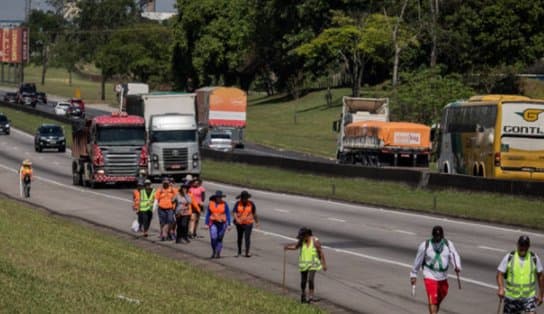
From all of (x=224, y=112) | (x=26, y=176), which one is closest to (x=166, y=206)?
(x=26, y=176)

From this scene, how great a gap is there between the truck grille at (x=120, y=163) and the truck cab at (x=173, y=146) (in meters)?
3.05

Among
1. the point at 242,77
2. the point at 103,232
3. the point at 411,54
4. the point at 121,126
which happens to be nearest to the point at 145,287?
the point at 103,232

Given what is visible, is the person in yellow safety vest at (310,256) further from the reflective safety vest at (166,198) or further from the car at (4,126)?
the car at (4,126)

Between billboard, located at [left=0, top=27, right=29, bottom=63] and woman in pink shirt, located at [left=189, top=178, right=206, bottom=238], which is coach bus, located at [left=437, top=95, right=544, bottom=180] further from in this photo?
billboard, located at [left=0, top=27, right=29, bottom=63]

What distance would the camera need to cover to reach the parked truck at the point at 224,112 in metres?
82.2

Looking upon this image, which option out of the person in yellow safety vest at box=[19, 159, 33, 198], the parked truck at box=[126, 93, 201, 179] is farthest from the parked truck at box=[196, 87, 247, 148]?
the person in yellow safety vest at box=[19, 159, 33, 198]

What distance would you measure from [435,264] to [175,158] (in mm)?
37220

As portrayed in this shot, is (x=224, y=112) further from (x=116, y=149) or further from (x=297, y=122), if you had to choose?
(x=116, y=149)

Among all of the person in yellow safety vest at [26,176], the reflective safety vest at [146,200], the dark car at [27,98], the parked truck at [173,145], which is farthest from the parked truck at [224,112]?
the reflective safety vest at [146,200]

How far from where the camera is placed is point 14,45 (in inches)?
6880

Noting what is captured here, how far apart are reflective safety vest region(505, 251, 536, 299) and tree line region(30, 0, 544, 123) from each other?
6589 centimetres

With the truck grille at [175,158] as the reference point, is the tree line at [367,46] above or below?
above

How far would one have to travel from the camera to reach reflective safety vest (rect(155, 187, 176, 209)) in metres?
30.6

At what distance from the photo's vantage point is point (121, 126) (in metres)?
50.2
